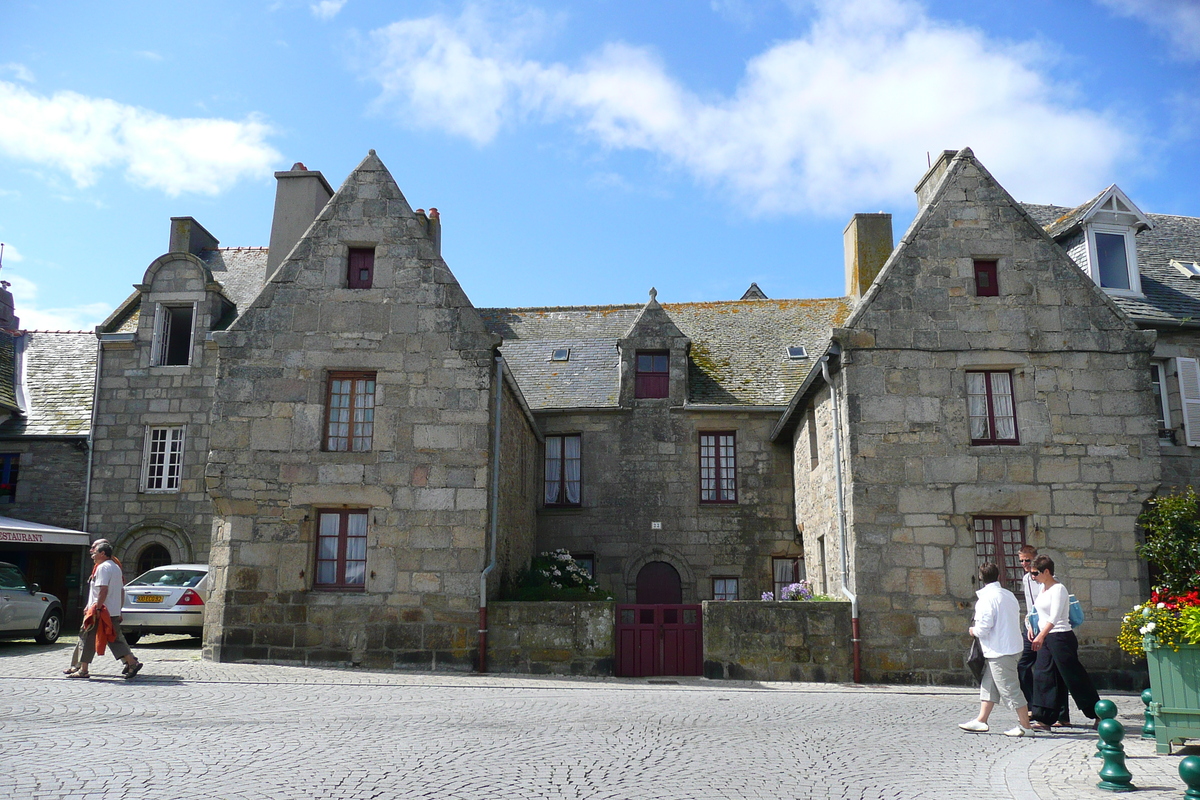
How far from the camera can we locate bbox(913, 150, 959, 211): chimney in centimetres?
1630

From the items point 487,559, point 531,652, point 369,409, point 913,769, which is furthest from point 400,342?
point 913,769

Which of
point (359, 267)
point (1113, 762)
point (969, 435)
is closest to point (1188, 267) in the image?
point (969, 435)

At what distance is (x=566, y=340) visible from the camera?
20.1 meters

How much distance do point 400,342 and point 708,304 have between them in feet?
32.8

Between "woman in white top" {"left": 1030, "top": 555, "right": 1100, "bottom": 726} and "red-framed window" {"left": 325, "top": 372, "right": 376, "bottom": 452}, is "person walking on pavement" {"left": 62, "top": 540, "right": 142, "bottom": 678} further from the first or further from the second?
"woman in white top" {"left": 1030, "top": 555, "right": 1100, "bottom": 726}

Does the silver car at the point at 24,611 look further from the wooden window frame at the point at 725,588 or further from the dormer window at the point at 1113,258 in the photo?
the dormer window at the point at 1113,258

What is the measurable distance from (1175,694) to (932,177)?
39.5ft

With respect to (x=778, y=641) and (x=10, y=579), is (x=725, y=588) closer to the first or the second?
(x=778, y=641)

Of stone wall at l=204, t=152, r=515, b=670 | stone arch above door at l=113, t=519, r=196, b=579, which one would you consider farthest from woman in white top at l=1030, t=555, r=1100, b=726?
stone arch above door at l=113, t=519, r=196, b=579

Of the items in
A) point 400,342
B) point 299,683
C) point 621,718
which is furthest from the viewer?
point 400,342

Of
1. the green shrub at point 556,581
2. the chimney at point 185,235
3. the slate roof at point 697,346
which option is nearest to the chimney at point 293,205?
the chimney at point 185,235

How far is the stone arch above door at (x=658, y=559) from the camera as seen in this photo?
17031 mm

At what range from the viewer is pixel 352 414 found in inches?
506

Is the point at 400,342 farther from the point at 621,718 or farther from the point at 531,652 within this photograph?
the point at 621,718
